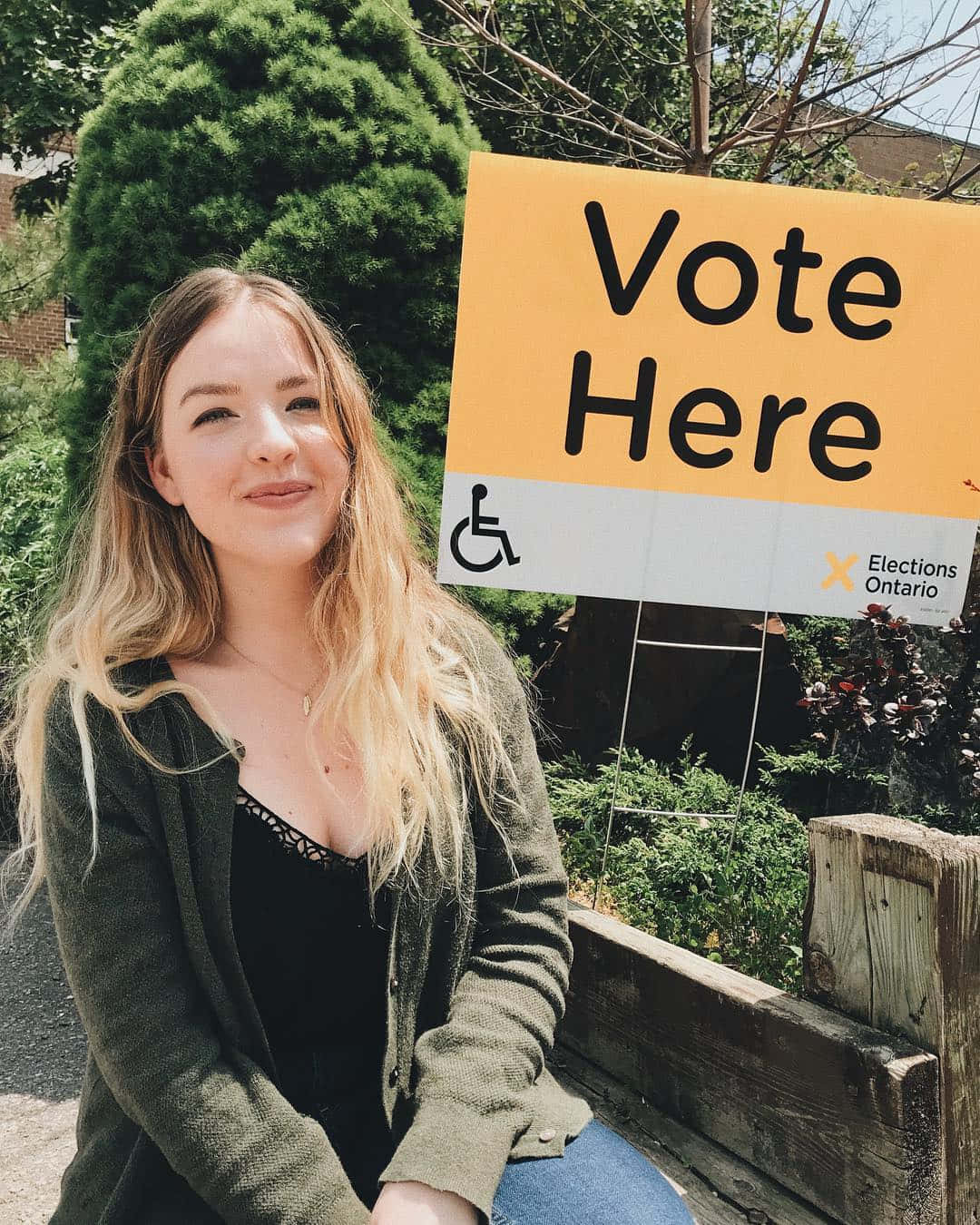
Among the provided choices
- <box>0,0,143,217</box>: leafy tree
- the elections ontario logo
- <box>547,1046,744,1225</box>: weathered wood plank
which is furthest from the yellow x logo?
<box>0,0,143,217</box>: leafy tree

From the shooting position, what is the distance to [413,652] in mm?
1746

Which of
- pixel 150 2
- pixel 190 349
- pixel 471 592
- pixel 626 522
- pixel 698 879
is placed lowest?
pixel 698 879

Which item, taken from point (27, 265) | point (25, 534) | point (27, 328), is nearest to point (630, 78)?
point (25, 534)

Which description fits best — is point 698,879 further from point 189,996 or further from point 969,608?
point 189,996

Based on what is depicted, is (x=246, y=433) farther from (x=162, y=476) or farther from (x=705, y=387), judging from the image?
(x=705, y=387)

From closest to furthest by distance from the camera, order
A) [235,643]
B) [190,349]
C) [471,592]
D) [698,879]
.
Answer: [190,349] < [235,643] < [698,879] < [471,592]

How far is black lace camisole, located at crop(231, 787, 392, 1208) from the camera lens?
1.49 metres

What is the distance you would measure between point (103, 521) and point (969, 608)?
8.56 feet

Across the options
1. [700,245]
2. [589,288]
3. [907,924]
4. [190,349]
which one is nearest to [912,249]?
[700,245]

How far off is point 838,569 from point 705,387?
1.95 ft

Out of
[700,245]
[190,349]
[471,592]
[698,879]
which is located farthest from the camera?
[471,592]

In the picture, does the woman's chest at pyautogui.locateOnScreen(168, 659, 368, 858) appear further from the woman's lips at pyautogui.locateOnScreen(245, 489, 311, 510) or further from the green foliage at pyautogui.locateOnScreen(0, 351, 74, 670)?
the green foliage at pyautogui.locateOnScreen(0, 351, 74, 670)

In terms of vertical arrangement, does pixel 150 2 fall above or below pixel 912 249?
above

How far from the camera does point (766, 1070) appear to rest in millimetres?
1959
